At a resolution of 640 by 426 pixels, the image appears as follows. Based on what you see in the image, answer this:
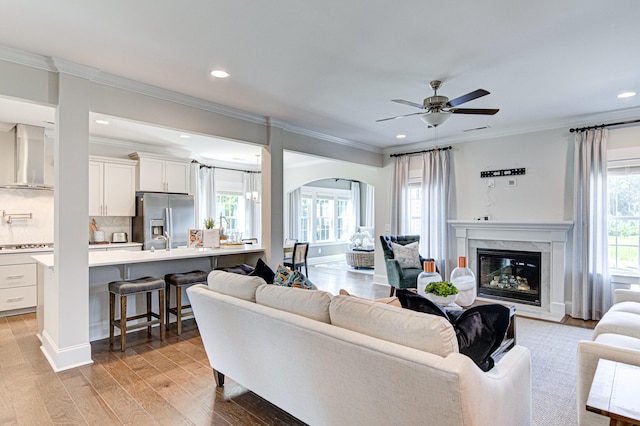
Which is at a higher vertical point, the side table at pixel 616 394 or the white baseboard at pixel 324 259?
the side table at pixel 616 394

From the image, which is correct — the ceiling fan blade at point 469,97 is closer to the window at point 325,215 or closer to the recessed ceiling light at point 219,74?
the recessed ceiling light at point 219,74

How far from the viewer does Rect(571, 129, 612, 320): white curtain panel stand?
4.61 meters

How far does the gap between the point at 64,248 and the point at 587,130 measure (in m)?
6.21

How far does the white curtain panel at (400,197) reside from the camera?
22.1ft

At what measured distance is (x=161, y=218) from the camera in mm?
6301

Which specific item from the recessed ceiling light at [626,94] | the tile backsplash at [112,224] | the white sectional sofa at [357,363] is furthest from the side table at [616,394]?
the tile backsplash at [112,224]

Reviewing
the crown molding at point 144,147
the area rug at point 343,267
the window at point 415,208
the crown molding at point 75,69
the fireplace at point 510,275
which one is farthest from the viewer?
the area rug at point 343,267

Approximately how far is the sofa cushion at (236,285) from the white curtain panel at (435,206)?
4.39 metres

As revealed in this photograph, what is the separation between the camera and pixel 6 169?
17.0ft

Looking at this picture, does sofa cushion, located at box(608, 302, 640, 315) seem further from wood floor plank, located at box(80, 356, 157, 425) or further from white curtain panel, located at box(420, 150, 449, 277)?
wood floor plank, located at box(80, 356, 157, 425)

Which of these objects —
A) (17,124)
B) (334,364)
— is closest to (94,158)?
(17,124)

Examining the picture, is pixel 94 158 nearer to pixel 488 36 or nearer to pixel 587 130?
pixel 488 36

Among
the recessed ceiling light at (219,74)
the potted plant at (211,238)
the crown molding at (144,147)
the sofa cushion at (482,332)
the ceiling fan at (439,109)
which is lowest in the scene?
the sofa cushion at (482,332)

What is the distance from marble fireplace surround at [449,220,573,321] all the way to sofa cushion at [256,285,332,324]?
4.23 m
